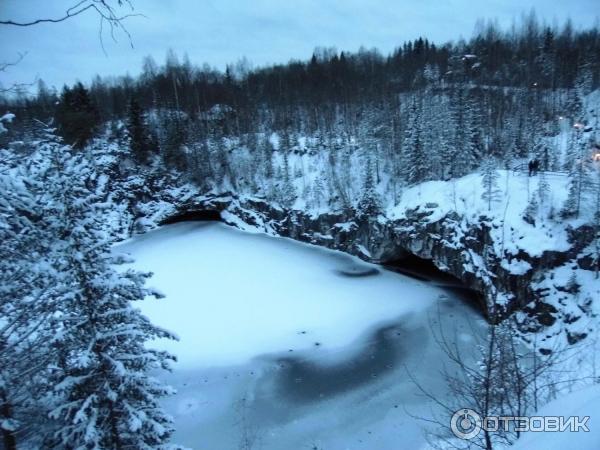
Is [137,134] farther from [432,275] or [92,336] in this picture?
[92,336]

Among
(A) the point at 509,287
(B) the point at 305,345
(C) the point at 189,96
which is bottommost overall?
(B) the point at 305,345

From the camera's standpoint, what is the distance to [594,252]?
1698cm

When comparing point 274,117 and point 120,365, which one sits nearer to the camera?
point 120,365

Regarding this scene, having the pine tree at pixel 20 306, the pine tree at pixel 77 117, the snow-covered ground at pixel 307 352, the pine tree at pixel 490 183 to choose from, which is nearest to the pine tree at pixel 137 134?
the pine tree at pixel 77 117

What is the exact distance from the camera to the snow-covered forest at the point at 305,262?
6.32 metres

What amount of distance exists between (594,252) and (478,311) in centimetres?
647

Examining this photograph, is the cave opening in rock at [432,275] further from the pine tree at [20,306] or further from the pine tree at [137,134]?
the pine tree at [137,134]

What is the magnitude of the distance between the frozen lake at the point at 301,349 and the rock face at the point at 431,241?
1.94 metres

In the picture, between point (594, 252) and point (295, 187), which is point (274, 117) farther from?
point (594, 252)

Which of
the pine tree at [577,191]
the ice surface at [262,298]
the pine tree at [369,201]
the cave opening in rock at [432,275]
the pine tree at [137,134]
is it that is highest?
→ the pine tree at [137,134]

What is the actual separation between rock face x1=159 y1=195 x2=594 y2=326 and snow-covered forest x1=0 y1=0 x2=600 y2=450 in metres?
0.14

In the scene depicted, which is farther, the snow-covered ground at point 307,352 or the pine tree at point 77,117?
the pine tree at point 77,117

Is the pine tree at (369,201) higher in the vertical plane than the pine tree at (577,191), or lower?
lower

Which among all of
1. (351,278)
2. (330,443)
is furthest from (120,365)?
(351,278)
